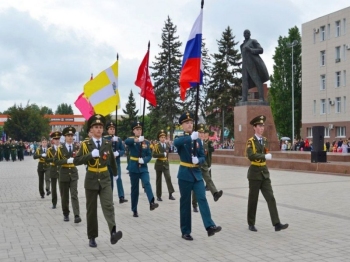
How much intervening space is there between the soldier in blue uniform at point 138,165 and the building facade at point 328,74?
44.7 metres

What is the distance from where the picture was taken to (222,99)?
191ft

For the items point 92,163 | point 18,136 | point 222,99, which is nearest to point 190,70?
point 92,163

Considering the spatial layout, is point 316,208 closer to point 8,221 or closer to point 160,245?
point 160,245

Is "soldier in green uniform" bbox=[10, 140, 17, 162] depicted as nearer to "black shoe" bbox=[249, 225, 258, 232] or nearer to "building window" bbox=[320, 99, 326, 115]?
"building window" bbox=[320, 99, 326, 115]

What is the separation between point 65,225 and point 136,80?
161 inches

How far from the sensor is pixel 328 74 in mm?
55094

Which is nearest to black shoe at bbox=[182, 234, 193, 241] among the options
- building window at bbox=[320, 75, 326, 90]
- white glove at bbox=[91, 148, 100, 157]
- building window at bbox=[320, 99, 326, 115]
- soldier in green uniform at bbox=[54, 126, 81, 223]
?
white glove at bbox=[91, 148, 100, 157]

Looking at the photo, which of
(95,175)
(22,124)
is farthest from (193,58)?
(22,124)

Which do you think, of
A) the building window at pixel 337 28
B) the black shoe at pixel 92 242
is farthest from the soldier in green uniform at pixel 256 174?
the building window at pixel 337 28

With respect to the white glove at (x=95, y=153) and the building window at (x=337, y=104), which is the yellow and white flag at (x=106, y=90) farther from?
the building window at (x=337, y=104)

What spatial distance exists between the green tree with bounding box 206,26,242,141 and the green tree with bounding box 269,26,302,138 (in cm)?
1218

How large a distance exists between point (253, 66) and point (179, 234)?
17.6 m

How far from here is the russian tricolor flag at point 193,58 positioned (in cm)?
826

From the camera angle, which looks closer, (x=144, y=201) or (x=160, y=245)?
(x=160, y=245)
